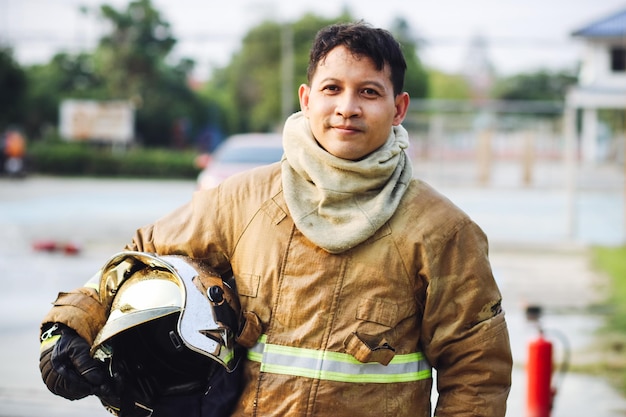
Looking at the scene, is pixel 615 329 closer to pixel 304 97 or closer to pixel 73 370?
pixel 304 97

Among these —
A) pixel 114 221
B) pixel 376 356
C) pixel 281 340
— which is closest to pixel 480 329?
pixel 376 356

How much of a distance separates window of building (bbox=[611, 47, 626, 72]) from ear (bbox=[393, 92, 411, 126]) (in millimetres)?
24862

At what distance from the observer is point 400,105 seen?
203 centimetres

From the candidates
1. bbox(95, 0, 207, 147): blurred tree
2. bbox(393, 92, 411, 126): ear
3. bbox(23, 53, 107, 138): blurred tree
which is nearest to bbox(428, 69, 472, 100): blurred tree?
bbox(23, 53, 107, 138): blurred tree

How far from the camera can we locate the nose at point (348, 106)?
6.15 ft

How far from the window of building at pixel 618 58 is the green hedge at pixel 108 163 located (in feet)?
45.3

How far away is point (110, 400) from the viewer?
193 centimetres

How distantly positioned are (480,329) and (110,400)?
859 millimetres

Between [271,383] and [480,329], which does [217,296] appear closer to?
[271,383]

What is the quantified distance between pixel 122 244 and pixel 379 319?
35.6 ft

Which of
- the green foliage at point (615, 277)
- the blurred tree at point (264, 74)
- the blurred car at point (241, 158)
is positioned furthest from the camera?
the blurred tree at point (264, 74)

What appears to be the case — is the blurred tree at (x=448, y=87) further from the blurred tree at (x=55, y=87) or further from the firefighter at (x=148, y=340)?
the firefighter at (x=148, y=340)

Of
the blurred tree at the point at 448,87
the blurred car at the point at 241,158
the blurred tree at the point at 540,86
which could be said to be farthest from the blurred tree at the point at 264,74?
the blurred car at the point at 241,158

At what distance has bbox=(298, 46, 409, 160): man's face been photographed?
6.19 ft
